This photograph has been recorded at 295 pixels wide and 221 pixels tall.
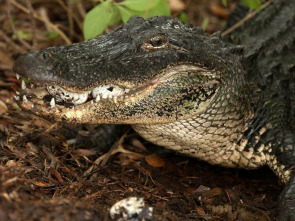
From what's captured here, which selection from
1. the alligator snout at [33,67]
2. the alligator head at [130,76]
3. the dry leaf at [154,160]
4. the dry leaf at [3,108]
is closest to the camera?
the alligator snout at [33,67]

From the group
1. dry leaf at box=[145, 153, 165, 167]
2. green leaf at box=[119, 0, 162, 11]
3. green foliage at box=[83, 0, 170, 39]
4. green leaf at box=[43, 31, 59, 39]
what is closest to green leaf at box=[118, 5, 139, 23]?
green foliage at box=[83, 0, 170, 39]

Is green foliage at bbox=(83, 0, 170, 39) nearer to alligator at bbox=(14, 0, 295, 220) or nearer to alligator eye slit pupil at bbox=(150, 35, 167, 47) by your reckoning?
alligator at bbox=(14, 0, 295, 220)

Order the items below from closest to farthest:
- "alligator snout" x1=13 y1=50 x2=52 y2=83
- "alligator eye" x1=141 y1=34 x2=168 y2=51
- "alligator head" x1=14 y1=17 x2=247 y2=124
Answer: "alligator snout" x1=13 y1=50 x2=52 y2=83 < "alligator head" x1=14 y1=17 x2=247 y2=124 < "alligator eye" x1=141 y1=34 x2=168 y2=51

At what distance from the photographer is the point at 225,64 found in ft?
11.5

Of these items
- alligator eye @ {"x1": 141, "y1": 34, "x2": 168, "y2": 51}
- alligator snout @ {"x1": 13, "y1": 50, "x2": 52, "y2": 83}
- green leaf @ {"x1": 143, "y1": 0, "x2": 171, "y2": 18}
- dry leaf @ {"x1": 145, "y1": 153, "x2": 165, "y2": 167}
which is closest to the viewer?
alligator snout @ {"x1": 13, "y1": 50, "x2": 52, "y2": 83}

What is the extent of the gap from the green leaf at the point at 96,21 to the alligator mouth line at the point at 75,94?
3.26ft

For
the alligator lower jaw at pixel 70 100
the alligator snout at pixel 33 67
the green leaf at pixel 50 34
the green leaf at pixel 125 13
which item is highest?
the green leaf at pixel 125 13

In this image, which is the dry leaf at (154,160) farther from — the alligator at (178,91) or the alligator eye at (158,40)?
the alligator eye at (158,40)

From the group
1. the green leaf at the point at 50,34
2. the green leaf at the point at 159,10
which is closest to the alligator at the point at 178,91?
the green leaf at the point at 159,10

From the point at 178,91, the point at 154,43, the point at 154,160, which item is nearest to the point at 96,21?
the point at 154,43

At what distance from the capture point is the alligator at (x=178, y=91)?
9.87ft

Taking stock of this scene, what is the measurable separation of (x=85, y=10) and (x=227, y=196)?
3.40 m

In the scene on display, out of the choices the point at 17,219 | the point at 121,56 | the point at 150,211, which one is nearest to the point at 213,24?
the point at 121,56

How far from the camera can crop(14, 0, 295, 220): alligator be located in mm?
3008
